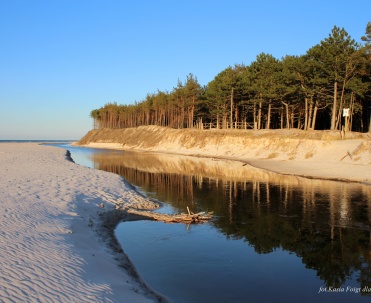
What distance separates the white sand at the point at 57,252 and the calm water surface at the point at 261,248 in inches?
54.9

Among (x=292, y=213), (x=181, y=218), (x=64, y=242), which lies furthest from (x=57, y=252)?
(x=292, y=213)

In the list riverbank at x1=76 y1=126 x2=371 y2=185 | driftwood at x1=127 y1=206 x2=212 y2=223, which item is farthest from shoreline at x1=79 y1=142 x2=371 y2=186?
driftwood at x1=127 y1=206 x2=212 y2=223

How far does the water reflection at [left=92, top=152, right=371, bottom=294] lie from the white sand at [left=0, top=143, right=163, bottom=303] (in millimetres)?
6025

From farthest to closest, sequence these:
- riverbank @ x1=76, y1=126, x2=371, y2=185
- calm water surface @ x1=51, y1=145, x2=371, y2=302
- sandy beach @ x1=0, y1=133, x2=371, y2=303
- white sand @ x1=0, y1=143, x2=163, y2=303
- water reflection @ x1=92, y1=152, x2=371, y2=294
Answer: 1. riverbank @ x1=76, y1=126, x2=371, y2=185
2. water reflection @ x1=92, y1=152, x2=371, y2=294
3. calm water surface @ x1=51, y1=145, x2=371, y2=302
4. sandy beach @ x1=0, y1=133, x2=371, y2=303
5. white sand @ x1=0, y1=143, x2=163, y2=303

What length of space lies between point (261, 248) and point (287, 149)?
37772 millimetres

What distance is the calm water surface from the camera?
31.8ft

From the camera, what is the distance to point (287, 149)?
4878cm

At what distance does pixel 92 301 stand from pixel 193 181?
954 inches

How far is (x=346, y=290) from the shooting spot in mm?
9680

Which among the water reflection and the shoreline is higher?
the shoreline

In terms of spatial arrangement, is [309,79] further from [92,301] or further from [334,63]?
[92,301]

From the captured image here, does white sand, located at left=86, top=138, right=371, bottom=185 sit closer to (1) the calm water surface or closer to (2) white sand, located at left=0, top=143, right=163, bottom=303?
(1) the calm water surface

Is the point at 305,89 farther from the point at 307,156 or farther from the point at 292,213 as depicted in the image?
the point at 292,213

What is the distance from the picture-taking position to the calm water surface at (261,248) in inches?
382
